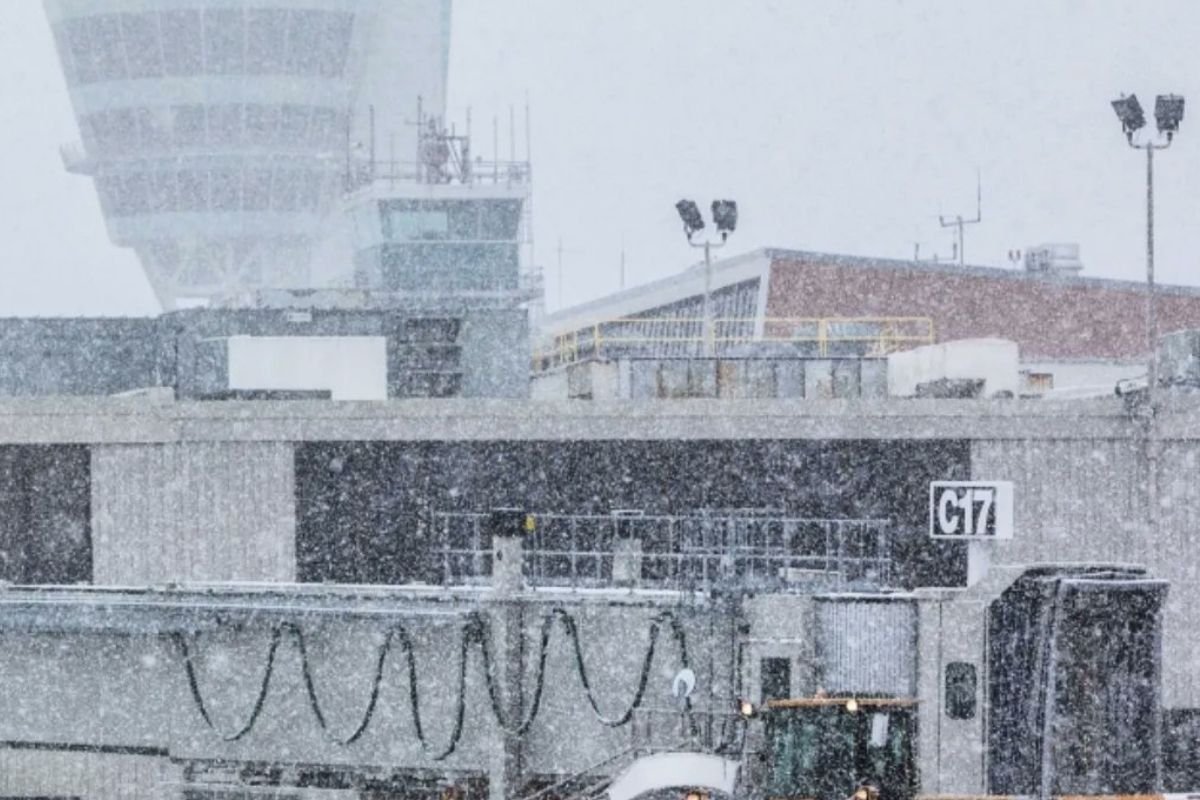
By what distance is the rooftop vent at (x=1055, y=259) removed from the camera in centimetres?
5909

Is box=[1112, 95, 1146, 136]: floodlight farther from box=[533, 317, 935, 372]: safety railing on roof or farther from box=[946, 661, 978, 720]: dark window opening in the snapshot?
box=[946, 661, 978, 720]: dark window opening

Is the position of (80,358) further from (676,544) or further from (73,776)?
(676,544)

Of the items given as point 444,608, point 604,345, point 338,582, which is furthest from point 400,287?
point 444,608

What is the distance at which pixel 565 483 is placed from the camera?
32.0m

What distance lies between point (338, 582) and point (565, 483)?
4157mm

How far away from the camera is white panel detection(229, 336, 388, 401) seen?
39.6m

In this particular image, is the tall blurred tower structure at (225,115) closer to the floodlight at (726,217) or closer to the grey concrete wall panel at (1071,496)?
the floodlight at (726,217)

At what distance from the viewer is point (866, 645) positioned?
25.3m

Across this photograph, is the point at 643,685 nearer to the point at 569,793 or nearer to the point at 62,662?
the point at 569,793

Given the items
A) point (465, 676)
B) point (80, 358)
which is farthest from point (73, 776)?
point (80, 358)

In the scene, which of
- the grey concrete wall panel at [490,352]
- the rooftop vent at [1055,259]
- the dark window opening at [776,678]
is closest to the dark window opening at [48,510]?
the dark window opening at [776,678]

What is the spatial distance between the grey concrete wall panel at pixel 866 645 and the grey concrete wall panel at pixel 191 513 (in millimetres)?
9854

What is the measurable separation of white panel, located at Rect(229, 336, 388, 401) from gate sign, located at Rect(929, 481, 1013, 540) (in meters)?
17.9

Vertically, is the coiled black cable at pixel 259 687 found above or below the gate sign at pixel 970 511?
below
